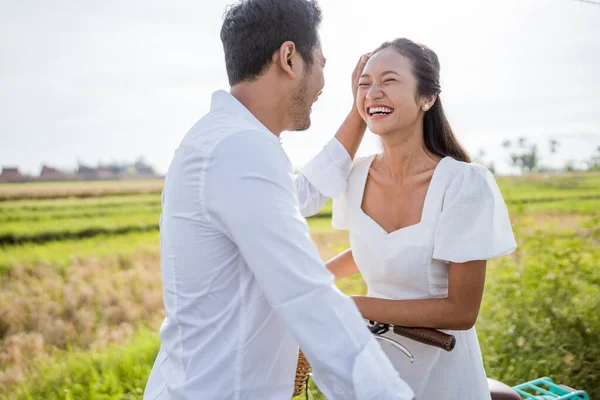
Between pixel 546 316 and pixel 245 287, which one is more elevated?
pixel 245 287

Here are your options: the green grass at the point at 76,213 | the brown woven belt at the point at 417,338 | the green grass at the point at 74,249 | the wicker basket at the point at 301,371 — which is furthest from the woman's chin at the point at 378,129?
the green grass at the point at 76,213

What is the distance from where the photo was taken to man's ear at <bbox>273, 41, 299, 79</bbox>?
138 centimetres

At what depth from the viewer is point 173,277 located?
1279 mm

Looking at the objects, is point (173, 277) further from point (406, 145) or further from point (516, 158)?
point (516, 158)

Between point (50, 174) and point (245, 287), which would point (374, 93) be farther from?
point (50, 174)

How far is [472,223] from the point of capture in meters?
1.74

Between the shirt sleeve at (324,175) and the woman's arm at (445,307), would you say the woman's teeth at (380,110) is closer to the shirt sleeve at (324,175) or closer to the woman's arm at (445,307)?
the shirt sleeve at (324,175)

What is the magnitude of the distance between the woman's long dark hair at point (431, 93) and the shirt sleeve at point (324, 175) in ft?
1.16

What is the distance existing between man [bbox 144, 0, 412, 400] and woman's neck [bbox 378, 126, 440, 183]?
0.56 m

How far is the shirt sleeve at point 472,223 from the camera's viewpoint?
1.71 m

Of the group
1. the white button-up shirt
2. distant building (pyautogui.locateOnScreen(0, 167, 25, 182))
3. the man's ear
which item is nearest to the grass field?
distant building (pyautogui.locateOnScreen(0, 167, 25, 182))

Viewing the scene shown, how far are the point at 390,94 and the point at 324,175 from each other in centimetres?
44

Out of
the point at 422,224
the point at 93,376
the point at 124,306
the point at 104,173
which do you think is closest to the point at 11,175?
the point at 124,306

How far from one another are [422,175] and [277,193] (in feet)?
3.14
